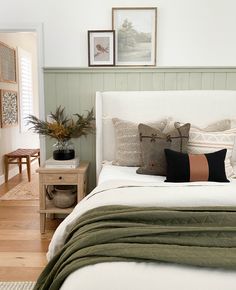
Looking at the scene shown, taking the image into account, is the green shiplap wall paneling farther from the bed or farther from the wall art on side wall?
the wall art on side wall

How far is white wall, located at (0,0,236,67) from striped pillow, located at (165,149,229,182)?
3.87ft

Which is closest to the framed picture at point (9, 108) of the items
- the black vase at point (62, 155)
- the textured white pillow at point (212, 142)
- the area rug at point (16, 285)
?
the black vase at point (62, 155)

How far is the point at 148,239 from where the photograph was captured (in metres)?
1.06

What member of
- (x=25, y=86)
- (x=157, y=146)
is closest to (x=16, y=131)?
(x=25, y=86)

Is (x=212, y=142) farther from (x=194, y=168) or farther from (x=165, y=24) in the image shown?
(x=165, y=24)

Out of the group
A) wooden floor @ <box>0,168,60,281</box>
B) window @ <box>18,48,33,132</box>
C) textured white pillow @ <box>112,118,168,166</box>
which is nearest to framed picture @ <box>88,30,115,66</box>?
textured white pillow @ <box>112,118,168,166</box>

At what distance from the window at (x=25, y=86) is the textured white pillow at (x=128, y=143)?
3.06 meters

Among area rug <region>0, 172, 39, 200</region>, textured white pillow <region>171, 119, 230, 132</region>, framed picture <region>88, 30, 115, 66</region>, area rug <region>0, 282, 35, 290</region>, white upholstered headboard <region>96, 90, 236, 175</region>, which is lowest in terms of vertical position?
area rug <region>0, 282, 35, 290</region>

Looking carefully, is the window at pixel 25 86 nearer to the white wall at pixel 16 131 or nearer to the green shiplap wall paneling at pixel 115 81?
the white wall at pixel 16 131

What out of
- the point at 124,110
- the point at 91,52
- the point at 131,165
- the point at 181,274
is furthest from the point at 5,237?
the point at 181,274

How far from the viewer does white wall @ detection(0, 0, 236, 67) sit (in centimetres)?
288

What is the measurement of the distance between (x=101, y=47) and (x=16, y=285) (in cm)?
222

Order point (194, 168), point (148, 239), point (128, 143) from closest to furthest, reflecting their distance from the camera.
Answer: point (148, 239)
point (194, 168)
point (128, 143)

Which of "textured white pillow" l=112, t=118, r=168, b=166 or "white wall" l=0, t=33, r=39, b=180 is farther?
"white wall" l=0, t=33, r=39, b=180
